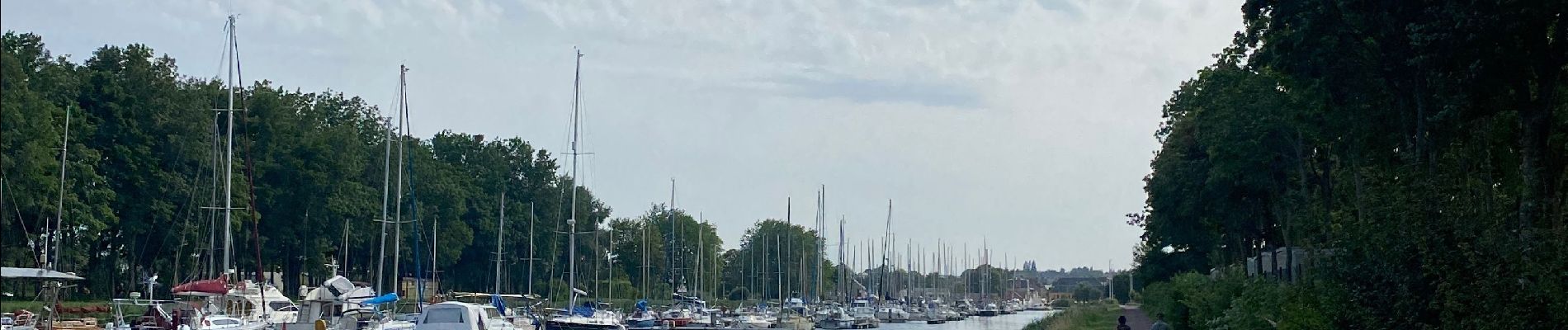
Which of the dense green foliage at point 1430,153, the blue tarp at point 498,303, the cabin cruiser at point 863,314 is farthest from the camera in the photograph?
the cabin cruiser at point 863,314

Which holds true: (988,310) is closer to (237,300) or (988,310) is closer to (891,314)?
(891,314)

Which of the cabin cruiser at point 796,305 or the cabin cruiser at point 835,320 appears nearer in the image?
the cabin cruiser at point 835,320

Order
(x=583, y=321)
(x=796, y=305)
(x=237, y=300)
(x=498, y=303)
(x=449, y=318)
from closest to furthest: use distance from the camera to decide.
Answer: (x=449, y=318)
(x=237, y=300)
(x=498, y=303)
(x=583, y=321)
(x=796, y=305)

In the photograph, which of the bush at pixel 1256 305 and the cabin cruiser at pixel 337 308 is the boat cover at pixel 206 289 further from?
the bush at pixel 1256 305

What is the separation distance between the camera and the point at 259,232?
82.5m

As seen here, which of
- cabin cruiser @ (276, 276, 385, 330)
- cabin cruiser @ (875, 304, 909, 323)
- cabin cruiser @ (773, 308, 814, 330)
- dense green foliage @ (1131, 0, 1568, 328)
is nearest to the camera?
dense green foliage @ (1131, 0, 1568, 328)

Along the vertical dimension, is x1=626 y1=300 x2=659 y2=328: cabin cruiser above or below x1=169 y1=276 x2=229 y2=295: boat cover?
below

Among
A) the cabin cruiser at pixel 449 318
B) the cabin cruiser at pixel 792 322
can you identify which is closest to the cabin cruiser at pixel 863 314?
the cabin cruiser at pixel 792 322

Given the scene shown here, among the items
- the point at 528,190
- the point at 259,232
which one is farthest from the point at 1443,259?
the point at 528,190

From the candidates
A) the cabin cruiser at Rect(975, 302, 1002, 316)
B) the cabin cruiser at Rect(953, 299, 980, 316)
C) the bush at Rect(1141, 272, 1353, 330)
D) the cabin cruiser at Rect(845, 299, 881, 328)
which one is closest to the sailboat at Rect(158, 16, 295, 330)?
the bush at Rect(1141, 272, 1353, 330)

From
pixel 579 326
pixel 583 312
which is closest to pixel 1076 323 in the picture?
pixel 583 312

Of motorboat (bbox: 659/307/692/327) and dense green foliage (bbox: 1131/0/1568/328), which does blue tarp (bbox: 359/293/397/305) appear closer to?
dense green foliage (bbox: 1131/0/1568/328)

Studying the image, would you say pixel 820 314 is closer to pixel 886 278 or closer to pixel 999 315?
pixel 886 278

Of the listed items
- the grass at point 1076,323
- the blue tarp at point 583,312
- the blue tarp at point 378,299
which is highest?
the blue tarp at point 378,299
